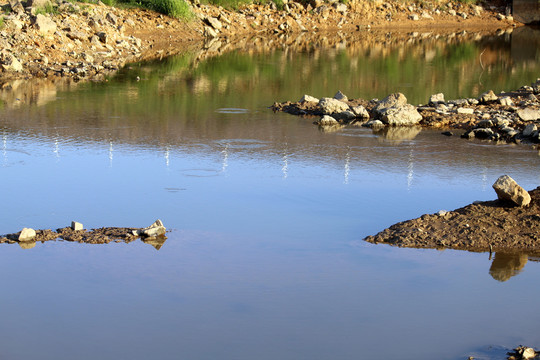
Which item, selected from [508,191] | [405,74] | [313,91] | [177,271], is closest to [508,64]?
[405,74]

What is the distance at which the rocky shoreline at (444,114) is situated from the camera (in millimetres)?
15430

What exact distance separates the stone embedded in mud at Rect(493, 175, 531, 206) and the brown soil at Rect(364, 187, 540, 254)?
0.09 metres

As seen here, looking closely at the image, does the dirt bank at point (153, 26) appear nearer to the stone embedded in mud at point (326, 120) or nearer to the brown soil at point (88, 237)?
the stone embedded in mud at point (326, 120)

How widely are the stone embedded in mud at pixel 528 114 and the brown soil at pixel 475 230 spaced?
6985 millimetres

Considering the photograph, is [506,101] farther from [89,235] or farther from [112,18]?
[112,18]

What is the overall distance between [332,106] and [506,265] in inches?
365

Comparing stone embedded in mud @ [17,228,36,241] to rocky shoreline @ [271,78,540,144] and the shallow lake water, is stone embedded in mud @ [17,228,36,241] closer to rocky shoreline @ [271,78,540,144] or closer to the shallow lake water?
the shallow lake water

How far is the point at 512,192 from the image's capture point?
364 inches

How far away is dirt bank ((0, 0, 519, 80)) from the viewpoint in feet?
79.5

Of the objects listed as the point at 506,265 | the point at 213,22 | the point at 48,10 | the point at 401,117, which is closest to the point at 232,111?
the point at 401,117

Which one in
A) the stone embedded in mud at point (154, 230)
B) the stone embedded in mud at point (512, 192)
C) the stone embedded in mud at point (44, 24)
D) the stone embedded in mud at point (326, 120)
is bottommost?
the stone embedded in mud at point (154, 230)

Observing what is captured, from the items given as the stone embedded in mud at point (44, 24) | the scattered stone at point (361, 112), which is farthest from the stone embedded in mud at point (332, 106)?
the stone embedded in mud at point (44, 24)

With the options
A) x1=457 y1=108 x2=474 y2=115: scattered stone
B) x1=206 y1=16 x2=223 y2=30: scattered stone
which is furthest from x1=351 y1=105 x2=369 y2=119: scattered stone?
x1=206 y1=16 x2=223 y2=30: scattered stone

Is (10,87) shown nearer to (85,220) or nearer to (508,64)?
(85,220)
